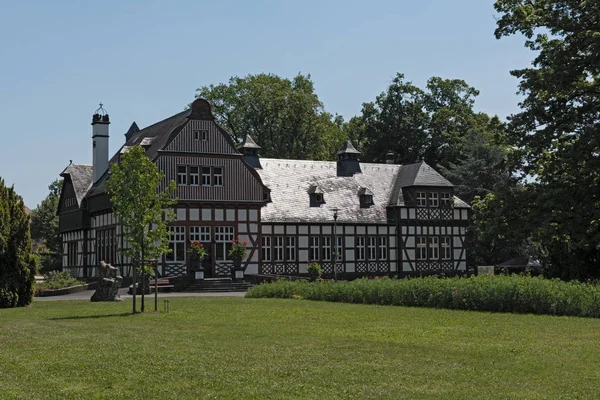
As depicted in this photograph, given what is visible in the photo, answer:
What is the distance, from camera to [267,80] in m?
69.4

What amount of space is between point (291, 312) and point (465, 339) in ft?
27.6

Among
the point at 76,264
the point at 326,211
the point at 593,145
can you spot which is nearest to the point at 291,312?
the point at 593,145

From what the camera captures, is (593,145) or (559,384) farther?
(593,145)

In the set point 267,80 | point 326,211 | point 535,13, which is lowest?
point 326,211

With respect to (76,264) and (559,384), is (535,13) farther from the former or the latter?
(76,264)

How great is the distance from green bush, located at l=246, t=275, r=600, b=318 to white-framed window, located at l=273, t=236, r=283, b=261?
55.0ft

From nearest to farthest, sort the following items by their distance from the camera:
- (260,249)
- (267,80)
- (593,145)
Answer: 1. (593,145)
2. (260,249)
3. (267,80)

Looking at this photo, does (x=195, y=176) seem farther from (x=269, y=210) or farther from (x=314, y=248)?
(x=314, y=248)

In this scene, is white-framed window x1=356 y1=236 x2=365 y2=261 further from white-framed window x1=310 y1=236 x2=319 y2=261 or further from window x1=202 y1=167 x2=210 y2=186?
window x1=202 y1=167 x2=210 y2=186

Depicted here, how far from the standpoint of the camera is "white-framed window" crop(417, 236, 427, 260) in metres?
52.1

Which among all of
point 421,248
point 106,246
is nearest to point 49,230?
point 106,246

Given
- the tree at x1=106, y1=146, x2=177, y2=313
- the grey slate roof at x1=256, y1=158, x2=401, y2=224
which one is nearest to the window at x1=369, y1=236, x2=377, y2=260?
the grey slate roof at x1=256, y1=158, x2=401, y2=224

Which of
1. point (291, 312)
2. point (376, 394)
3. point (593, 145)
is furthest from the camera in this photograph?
point (593, 145)

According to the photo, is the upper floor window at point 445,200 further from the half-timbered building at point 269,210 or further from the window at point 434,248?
the window at point 434,248
